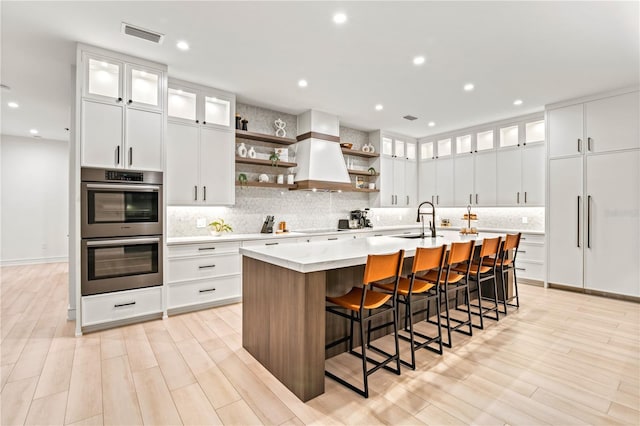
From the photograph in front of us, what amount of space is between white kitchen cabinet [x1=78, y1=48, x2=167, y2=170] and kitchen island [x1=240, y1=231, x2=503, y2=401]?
74.8 inches

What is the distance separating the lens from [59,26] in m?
2.95

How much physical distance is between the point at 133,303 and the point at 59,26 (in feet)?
9.29

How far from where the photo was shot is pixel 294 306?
2168mm

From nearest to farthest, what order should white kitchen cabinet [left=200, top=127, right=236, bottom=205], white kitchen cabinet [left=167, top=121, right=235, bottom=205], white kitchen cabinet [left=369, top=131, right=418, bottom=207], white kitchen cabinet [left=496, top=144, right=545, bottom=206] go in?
white kitchen cabinet [left=167, top=121, right=235, bottom=205]
white kitchen cabinet [left=200, top=127, right=236, bottom=205]
white kitchen cabinet [left=496, top=144, right=545, bottom=206]
white kitchen cabinet [left=369, top=131, right=418, bottom=207]

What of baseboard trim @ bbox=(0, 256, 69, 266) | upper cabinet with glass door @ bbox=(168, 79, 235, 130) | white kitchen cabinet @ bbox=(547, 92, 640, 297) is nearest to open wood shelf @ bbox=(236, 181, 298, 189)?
upper cabinet with glass door @ bbox=(168, 79, 235, 130)

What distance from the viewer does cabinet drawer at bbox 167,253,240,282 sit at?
3865 mm

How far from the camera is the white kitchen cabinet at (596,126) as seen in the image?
14.6ft

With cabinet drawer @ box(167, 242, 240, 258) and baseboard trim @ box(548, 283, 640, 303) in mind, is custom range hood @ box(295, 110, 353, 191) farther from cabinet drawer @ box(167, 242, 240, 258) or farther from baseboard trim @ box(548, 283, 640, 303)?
baseboard trim @ box(548, 283, 640, 303)

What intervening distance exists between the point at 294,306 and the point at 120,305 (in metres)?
2.42

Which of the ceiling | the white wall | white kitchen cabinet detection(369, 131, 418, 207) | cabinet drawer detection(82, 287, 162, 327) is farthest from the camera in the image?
the white wall

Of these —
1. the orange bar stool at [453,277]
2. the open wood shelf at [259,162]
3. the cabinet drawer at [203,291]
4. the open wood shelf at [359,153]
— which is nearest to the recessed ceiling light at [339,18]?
the orange bar stool at [453,277]

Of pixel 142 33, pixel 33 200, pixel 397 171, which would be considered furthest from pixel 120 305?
pixel 33 200

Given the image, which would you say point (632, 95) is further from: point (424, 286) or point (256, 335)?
point (256, 335)

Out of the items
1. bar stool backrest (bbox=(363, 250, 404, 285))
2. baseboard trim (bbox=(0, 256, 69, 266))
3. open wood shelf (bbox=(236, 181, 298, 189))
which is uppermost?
open wood shelf (bbox=(236, 181, 298, 189))
